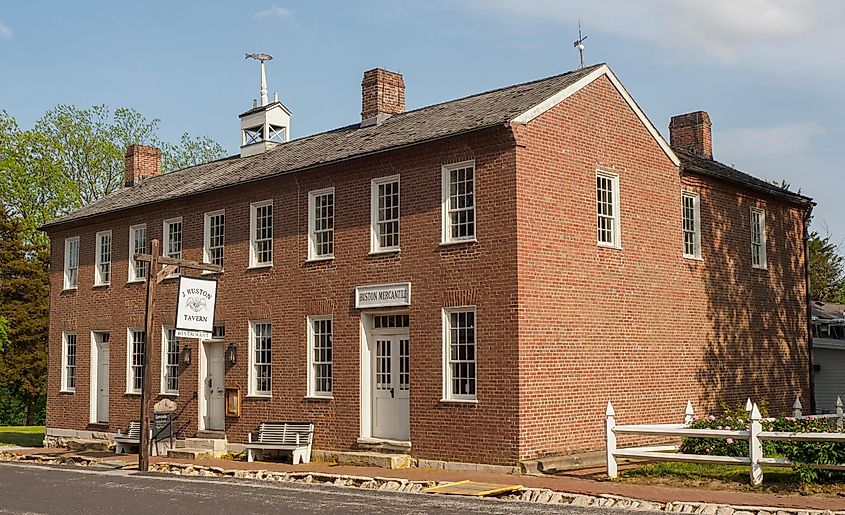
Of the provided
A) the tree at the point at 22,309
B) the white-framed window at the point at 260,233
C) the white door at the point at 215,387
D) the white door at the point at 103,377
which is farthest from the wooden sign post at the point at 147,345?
the tree at the point at 22,309

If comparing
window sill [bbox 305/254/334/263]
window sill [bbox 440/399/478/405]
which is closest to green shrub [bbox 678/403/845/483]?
window sill [bbox 440/399/478/405]

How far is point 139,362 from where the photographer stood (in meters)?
26.6

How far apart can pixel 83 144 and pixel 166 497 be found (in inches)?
1618

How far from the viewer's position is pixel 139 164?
32.8 metres

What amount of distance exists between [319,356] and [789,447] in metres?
10.4

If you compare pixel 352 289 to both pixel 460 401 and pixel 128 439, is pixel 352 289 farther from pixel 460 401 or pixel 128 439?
pixel 128 439

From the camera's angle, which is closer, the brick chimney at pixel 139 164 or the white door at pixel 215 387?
the white door at pixel 215 387

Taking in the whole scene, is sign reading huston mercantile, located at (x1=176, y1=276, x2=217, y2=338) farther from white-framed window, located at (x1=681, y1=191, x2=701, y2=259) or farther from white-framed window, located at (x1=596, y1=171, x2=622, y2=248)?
white-framed window, located at (x1=681, y1=191, x2=701, y2=259)

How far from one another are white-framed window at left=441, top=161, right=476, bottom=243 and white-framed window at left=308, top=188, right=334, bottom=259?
11.2ft

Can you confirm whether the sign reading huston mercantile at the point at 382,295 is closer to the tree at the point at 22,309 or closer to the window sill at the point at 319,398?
the window sill at the point at 319,398

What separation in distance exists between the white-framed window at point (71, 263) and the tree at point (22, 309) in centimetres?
1421

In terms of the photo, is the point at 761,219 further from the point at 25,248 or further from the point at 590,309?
the point at 25,248

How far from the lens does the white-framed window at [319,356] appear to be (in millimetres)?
21359

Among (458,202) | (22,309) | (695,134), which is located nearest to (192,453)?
(458,202)
